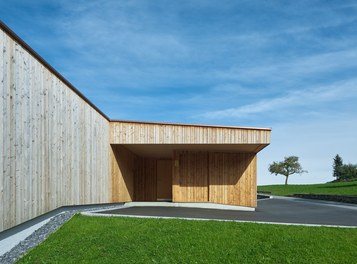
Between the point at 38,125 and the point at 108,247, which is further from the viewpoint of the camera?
the point at 38,125

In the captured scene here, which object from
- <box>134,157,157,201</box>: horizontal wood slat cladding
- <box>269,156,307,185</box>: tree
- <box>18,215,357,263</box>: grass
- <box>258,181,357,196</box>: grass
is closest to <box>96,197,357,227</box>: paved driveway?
<box>18,215,357,263</box>: grass

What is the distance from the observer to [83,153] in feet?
38.6

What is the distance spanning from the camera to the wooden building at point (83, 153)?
7.16 m

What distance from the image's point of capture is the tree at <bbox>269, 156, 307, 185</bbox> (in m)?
62.6

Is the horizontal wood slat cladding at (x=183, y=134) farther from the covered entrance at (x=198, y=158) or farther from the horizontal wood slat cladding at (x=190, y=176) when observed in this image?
the horizontal wood slat cladding at (x=190, y=176)

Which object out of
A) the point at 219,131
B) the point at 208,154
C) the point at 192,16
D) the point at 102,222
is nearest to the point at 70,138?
the point at 102,222

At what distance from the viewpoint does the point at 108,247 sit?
7.46m

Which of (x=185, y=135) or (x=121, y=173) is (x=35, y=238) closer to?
(x=185, y=135)

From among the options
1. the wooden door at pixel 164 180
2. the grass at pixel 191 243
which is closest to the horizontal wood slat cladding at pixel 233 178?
the wooden door at pixel 164 180

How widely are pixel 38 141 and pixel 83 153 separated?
3.48m

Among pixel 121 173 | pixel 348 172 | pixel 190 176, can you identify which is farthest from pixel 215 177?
pixel 348 172

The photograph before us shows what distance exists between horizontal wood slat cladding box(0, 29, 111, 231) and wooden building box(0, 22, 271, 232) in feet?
0.07

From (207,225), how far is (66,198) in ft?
13.3

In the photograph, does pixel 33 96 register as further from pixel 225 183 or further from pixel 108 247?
pixel 225 183
